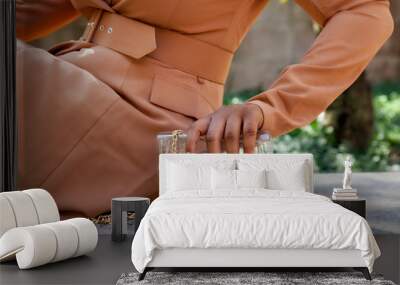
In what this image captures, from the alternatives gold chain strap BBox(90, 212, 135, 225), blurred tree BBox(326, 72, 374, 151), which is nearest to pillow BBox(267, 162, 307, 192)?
gold chain strap BBox(90, 212, 135, 225)

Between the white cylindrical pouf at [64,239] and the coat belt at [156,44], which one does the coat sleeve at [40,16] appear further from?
the white cylindrical pouf at [64,239]

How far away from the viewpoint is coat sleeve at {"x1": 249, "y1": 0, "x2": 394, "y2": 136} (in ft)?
12.4

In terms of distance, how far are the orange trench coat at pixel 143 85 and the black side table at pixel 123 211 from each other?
0.40ft

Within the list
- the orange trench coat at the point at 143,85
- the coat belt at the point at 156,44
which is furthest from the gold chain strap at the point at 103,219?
the coat belt at the point at 156,44

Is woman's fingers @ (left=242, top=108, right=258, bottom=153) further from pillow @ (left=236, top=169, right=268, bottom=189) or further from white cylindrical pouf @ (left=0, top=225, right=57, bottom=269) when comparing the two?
white cylindrical pouf @ (left=0, top=225, right=57, bottom=269)

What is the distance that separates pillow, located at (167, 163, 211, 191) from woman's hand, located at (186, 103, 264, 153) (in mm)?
125

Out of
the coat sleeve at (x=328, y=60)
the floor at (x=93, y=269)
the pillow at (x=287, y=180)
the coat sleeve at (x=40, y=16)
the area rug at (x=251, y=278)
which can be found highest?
the coat sleeve at (x=40, y=16)

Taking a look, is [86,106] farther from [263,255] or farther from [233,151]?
[263,255]

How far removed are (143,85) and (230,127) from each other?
478 mm

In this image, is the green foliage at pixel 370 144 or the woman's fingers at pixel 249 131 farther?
the green foliage at pixel 370 144

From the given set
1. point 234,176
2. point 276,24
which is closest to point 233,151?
point 234,176

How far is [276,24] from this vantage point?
7203mm

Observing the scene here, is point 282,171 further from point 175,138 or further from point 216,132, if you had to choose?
point 175,138

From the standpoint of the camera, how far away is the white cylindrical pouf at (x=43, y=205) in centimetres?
346
